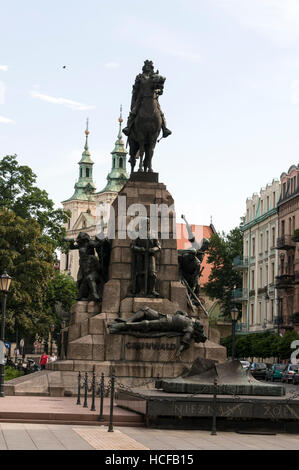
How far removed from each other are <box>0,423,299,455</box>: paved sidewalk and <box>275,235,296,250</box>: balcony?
59.4m

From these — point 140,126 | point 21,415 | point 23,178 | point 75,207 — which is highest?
point 75,207

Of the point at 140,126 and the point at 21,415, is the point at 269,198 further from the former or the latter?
the point at 21,415

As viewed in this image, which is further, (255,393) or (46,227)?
(46,227)

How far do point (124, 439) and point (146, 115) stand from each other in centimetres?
1604

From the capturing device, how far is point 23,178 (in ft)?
195

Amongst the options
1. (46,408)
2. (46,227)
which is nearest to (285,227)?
(46,227)

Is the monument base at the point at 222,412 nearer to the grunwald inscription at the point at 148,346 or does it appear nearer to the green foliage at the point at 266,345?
the grunwald inscription at the point at 148,346

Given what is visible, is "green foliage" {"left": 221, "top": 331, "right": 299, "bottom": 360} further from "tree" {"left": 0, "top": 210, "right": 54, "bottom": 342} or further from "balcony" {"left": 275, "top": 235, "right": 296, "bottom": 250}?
"tree" {"left": 0, "top": 210, "right": 54, "bottom": 342}

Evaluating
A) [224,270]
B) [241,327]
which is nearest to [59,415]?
[241,327]

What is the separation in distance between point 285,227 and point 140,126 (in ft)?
167

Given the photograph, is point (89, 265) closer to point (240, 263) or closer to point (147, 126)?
→ point (147, 126)

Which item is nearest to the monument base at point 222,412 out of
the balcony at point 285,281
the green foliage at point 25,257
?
the green foliage at point 25,257

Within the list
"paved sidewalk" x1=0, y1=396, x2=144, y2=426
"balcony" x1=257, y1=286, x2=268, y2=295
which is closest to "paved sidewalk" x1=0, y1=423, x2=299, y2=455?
"paved sidewalk" x1=0, y1=396, x2=144, y2=426

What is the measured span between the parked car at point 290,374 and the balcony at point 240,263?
3671cm
